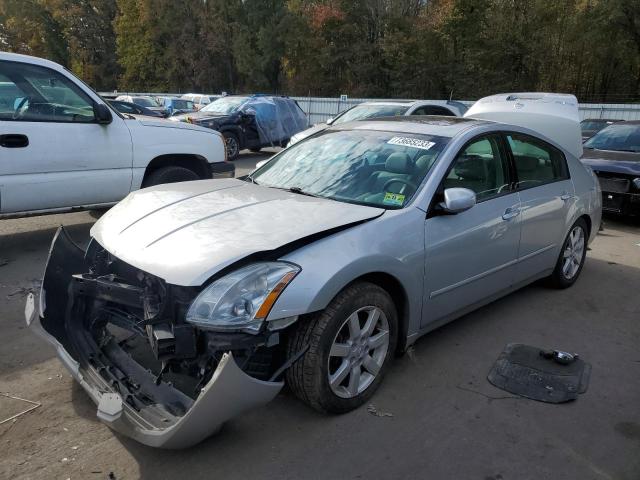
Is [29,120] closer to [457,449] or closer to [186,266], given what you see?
[186,266]

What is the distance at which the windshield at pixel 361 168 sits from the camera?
3.38 m

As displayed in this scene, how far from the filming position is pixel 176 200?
11.1 ft

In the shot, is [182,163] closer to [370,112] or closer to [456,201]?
[456,201]

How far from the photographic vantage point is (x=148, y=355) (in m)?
3.29

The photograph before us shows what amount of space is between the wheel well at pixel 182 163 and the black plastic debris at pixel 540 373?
4422 millimetres

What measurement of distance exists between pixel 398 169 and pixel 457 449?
5.89ft

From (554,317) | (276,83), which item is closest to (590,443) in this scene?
(554,317)

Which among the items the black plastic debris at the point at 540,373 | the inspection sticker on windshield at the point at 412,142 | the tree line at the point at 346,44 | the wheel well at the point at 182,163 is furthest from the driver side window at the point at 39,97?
the tree line at the point at 346,44

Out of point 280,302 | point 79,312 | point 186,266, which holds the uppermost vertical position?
point 186,266

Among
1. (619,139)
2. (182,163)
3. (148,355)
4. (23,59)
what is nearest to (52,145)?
(23,59)

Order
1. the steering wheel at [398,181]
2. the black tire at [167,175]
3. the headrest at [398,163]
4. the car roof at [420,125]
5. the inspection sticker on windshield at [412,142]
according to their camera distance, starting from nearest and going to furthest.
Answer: the steering wheel at [398,181] → the headrest at [398,163] → the inspection sticker on windshield at [412,142] → the car roof at [420,125] → the black tire at [167,175]

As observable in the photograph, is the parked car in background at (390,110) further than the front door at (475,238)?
Yes

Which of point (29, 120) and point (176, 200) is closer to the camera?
point (176, 200)

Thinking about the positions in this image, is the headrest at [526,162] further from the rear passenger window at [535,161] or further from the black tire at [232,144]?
the black tire at [232,144]
